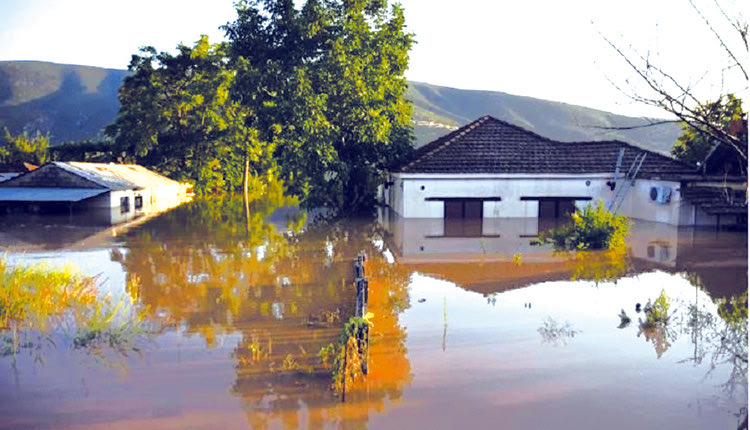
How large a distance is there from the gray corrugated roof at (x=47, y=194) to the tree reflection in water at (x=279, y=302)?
910 cm

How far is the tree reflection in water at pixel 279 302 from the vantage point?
7.19 m

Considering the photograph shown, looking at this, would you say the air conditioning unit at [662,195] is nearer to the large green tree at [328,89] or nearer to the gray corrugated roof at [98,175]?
the large green tree at [328,89]

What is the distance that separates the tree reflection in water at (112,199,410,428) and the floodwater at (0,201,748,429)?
0.14ft

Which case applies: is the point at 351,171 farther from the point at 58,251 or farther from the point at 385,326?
the point at 385,326

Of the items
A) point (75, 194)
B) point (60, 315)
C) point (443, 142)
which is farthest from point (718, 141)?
point (75, 194)

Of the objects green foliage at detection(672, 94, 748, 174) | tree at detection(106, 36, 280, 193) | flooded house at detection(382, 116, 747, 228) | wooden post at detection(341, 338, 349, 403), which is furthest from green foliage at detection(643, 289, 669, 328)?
tree at detection(106, 36, 280, 193)

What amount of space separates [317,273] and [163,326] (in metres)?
5.29

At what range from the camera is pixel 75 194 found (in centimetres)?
3070

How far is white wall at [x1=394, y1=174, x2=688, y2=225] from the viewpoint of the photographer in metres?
27.6

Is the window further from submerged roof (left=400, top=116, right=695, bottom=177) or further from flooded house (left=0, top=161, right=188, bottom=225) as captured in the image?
submerged roof (left=400, top=116, right=695, bottom=177)

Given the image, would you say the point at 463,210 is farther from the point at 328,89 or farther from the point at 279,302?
the point at 279,302

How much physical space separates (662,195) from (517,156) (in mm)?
6841

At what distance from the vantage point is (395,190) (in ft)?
103

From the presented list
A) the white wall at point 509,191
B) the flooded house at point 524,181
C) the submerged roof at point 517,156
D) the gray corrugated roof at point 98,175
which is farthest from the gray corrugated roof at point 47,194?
the submerged roof at point 517,156
